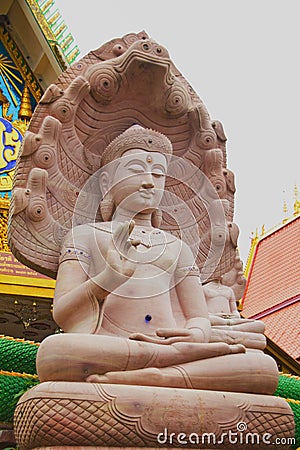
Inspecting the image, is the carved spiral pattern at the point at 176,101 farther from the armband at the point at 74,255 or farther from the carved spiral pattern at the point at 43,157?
the armband at the point at 74,255

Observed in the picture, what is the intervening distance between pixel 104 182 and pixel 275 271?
1016 cm

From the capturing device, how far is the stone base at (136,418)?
2359mm

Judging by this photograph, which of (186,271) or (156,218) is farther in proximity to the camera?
(156,218)

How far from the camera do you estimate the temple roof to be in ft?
37.6

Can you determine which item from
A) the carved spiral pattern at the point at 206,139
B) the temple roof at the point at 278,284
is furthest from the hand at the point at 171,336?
the temple roof at the point at 278,284

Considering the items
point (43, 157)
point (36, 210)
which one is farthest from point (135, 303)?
point (43, 157)

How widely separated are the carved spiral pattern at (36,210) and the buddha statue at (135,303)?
177mm

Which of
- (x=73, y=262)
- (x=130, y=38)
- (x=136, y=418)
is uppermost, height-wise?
(x=130, y=38)

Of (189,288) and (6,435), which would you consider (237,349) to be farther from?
(6,435)

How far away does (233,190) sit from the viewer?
3779 millimetres

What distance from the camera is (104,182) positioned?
3.41m

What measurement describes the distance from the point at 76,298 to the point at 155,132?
1032mm

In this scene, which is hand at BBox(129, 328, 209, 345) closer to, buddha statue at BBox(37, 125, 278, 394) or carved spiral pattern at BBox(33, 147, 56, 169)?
buddha statue at BBox(37, 125, 278, 394)

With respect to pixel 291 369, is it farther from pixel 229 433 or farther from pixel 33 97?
pixel 229 433
